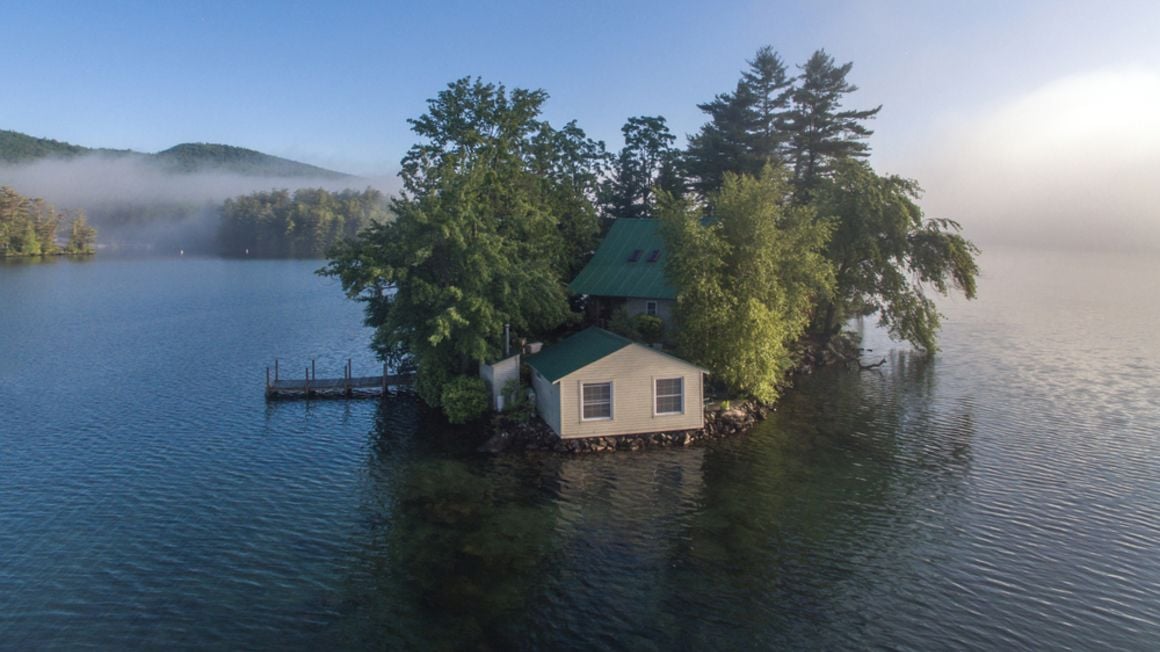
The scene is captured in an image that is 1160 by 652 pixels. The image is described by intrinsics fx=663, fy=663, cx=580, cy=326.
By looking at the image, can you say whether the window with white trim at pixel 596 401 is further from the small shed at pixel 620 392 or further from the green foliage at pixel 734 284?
the green foliage at pixel 734 284

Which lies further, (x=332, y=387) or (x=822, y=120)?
(x=822, y=120)

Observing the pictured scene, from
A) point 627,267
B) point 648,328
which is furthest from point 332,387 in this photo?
point 627,267

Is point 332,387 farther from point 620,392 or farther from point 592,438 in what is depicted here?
point 620,392

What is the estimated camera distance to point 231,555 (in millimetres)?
19016

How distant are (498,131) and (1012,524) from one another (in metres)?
32.3

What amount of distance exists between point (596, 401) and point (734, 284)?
926 centimetres

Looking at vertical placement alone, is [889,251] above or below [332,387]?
above

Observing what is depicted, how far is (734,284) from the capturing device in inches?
1258

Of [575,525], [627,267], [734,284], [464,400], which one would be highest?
[627,267]

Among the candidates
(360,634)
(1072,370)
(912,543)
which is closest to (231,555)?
(360,634)

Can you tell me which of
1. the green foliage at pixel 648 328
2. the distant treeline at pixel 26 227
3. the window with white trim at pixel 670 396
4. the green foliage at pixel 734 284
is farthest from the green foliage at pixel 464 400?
the distant treeline at pixel 26 227

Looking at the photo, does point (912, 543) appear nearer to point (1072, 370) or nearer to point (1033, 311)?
point (1072, 370)

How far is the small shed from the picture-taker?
2798 cm

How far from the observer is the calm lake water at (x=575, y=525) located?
15.7 meters
